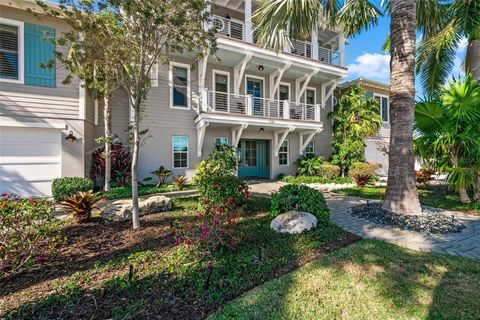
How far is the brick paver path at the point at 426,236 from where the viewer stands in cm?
405

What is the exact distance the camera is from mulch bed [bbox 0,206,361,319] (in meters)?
2.44

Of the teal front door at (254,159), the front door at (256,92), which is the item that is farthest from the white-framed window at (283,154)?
the front door at (256,92)

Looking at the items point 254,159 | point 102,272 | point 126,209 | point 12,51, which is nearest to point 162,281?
point 102,272

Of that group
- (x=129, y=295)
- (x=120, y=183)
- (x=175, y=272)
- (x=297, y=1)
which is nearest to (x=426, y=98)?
(x=297, y=1)

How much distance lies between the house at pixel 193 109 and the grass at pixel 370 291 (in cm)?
481

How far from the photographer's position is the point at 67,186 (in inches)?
291

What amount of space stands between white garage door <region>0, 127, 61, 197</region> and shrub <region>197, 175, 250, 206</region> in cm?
613

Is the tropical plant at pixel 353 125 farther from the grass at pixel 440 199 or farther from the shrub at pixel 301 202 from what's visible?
the shrub at pixel 301 202

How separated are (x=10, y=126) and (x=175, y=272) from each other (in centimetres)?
863

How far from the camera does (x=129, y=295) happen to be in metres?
2.68

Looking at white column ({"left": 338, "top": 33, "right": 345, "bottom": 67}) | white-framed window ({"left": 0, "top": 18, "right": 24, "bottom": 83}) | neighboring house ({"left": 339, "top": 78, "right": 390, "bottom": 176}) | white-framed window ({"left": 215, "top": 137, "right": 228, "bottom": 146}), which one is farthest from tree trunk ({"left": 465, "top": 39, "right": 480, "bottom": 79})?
white-framed window ({"left": 0, "top": 18, "right": 24, "bottom": 83})

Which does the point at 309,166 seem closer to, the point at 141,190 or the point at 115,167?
the point at 141,190

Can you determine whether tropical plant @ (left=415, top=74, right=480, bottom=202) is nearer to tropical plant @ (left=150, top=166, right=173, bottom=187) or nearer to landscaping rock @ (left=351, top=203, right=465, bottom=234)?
landscaping rock @ (left=351, top=203, right=465, bottom=234)

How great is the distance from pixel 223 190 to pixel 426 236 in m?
4.45
